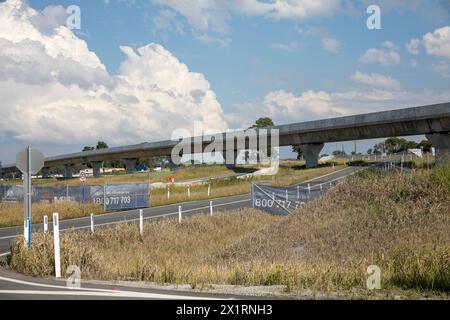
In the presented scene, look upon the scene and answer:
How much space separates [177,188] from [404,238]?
145ft

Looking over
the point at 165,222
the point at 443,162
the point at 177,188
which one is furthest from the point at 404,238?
the point at 177,188

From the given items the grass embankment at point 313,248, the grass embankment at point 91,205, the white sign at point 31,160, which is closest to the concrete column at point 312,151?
the grass embankment at point 91,205

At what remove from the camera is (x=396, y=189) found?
19.1 metres

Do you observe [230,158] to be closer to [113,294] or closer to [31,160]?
[31,160]

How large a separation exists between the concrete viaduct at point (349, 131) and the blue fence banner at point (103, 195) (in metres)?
21.3

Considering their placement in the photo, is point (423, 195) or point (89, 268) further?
point (423, 195)

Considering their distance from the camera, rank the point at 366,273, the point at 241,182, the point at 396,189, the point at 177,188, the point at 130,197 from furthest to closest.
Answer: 1. the point at 241,182
2. the point at 177,188
3. the point at 130,197
4. the point at 396,189
5. the point at 366,273

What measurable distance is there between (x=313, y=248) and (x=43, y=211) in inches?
907

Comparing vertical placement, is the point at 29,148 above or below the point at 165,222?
above

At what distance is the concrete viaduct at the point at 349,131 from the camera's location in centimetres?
5809

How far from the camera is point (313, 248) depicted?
51.7ft

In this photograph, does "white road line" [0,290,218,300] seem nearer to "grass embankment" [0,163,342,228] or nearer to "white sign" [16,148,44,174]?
"white sign" [16,148,44,174]

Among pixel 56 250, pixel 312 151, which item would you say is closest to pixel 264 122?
pixel 312 151

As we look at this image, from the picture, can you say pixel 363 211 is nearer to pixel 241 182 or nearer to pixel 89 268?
pixel 89 268
